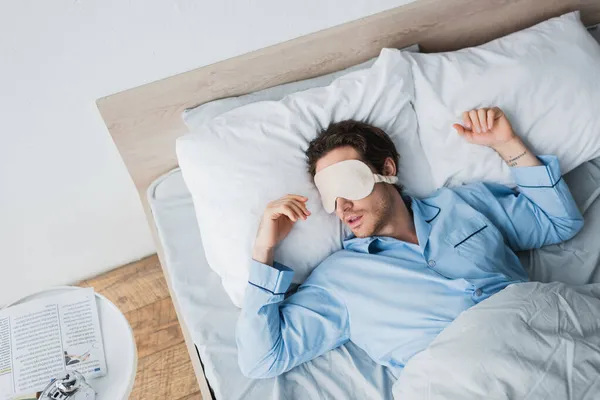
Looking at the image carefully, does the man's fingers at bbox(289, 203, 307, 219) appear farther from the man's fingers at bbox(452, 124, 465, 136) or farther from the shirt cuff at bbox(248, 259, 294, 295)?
the man's fingers at bbox(452, 124, 465, 136)

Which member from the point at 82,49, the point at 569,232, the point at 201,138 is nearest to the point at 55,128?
the point at 82,49

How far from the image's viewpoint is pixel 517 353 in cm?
108

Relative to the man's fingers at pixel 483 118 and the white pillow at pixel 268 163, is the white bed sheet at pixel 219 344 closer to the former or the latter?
the white pillow at pixel 268 163

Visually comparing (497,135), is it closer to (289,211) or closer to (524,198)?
(524,198)

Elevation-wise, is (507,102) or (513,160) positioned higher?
(507,102)

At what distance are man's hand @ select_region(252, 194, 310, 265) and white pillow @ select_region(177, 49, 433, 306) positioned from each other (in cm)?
5

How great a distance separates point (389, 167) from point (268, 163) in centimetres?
Answer: 30

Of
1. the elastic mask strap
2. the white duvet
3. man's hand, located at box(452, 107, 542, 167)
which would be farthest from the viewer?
man's hand, located at box(452, 107, 542, 167)

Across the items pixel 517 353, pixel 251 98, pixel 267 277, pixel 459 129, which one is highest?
pixel 251 98

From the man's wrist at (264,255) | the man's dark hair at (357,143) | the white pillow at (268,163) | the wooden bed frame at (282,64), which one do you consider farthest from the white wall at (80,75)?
the man's wrist at (264,255)

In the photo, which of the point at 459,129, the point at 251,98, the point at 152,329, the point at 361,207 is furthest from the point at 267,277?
the point at 152,329

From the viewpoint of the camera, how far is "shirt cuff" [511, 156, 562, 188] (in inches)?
55.4

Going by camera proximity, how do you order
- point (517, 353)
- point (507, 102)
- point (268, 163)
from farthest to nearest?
point (507, 102)
point (268, 163)
point (517, 353)

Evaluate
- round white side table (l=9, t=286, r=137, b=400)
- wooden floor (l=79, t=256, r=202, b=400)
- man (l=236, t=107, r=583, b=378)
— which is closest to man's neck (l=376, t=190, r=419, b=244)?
man (l=236, t=107, r=583, b=378)
